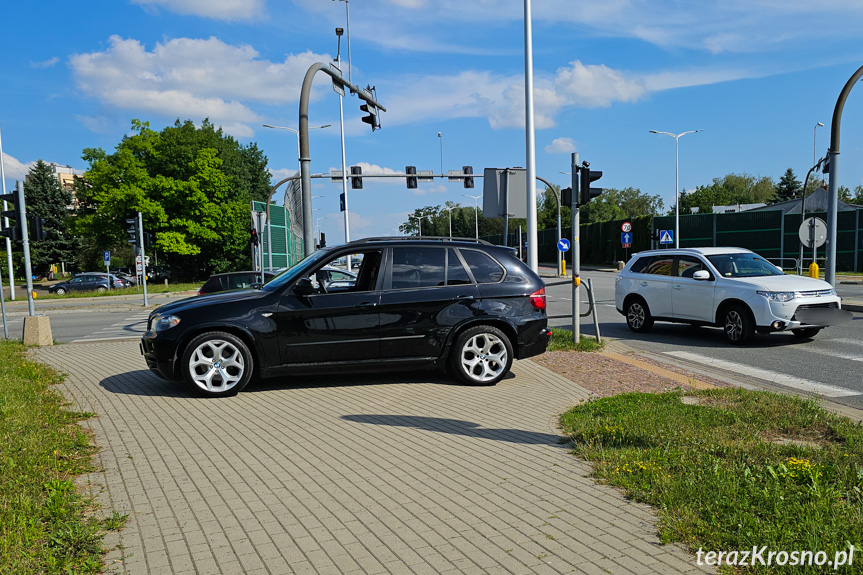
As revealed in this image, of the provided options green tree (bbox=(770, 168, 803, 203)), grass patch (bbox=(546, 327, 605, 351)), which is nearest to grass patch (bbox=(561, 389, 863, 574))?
grass patch (bbox=(546, 327, 605, 351))

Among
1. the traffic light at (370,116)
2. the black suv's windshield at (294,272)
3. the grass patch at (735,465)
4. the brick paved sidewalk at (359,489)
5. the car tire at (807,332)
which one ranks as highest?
the traffic light at (370,116)

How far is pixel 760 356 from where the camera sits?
33.8 feet

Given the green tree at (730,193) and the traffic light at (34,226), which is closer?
the traffic light at (34,226)

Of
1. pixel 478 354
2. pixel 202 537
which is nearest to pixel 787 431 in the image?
pixel 478 354

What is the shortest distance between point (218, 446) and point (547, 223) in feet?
359

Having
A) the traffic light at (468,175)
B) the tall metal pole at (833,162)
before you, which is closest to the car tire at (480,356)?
the tall metal pole at (833,162)

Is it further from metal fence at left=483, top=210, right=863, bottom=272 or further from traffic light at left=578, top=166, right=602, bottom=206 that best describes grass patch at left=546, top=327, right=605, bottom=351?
metal fence at left=483, top=210, right=863, bottom=272

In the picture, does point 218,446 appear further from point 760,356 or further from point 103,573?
point 760,356

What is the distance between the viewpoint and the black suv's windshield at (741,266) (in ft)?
39.2

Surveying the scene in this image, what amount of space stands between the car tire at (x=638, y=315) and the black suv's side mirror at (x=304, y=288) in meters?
8.07

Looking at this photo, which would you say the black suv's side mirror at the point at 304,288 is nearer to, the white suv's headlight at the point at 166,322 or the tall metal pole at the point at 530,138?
the white suv's headlight at the point at 166,322

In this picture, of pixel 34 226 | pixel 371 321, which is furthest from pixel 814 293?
pixel 34 226

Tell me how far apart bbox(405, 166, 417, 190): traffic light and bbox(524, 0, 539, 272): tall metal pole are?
2062 cm

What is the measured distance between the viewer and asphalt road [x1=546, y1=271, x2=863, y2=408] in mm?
8227
